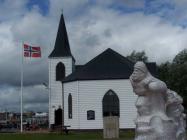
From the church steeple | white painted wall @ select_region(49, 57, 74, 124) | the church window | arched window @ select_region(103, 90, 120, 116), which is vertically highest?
the church steeple

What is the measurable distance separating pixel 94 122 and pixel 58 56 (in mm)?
15641

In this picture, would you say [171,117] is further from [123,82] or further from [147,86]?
[123,82]

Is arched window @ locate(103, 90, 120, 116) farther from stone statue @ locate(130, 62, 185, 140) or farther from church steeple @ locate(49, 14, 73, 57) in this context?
stone statue @ locate(130, 62, 185, 140)

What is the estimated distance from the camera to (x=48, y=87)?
2844 inches

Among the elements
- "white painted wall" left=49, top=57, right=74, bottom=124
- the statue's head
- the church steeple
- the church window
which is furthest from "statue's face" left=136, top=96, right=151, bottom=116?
the church steeple

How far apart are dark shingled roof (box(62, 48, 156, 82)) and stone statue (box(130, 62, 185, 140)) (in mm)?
52552

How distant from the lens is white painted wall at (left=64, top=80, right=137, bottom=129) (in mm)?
61219

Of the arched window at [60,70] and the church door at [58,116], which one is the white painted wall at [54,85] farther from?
the church door at [58,116]

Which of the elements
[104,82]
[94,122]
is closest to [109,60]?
[104,82]

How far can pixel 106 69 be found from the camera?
63.5 meters

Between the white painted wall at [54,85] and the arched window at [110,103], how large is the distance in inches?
337

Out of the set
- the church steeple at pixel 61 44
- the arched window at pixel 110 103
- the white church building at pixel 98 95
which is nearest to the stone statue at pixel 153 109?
the white church building at pixel 98 95

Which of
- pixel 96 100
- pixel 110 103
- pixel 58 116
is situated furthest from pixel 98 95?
pixel 58 116

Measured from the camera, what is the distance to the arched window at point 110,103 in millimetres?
61500
